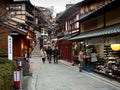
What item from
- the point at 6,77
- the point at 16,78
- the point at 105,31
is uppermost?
the point at 105,31

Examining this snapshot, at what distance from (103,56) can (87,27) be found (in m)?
4.39

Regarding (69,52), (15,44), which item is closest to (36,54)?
(69,52)

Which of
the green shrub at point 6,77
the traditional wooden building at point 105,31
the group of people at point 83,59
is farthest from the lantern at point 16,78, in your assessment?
the group of people at point 83,59

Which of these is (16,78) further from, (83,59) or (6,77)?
(83,59)

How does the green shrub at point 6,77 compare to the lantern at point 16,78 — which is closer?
the green shrub at point 6,77

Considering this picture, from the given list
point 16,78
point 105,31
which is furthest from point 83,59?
point 16,78

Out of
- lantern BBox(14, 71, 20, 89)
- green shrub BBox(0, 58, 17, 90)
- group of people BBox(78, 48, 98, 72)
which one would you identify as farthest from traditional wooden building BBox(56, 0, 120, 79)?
green shrub BBox(0, 58, 17, 90)

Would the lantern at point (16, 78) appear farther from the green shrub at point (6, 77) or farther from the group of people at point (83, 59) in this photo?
the group of people at point (83, 59)

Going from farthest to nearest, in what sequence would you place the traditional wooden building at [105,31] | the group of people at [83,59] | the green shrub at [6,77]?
the group of people at [83,59], the traditional wooden building at [105,31], the green shrub at [6,77]

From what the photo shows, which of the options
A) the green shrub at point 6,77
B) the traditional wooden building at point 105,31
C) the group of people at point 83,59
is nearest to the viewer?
the green shrub at point 6,77

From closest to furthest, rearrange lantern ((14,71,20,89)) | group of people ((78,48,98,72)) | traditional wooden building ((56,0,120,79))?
1. lantern ((14,71,20,89))
2. traditional wooden building ((56,0,120,79))
3. group of people ((78,48,98,72))

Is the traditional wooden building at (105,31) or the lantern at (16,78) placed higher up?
the traditional wooden building at (105,31)

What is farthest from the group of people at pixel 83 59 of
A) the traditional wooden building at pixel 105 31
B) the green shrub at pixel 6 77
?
the green shrub at pixel 6 77

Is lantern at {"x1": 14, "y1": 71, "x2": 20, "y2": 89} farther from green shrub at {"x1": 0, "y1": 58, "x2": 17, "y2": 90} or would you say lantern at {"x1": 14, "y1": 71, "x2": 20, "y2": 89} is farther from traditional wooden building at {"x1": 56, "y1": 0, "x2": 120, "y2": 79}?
traditional wooden building at {"x1": 56, "y1": 0, "x2": 120, "y2": 79}
